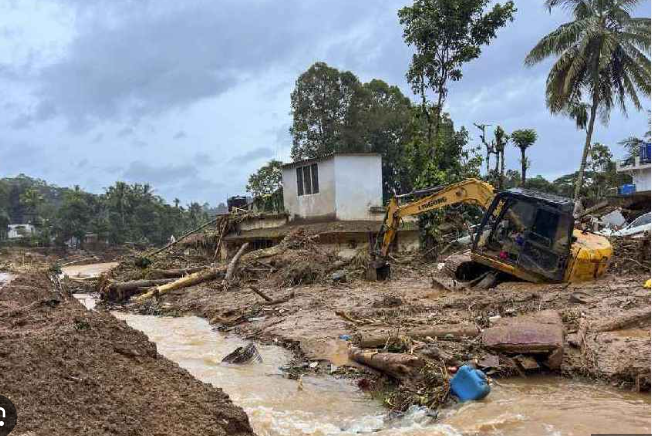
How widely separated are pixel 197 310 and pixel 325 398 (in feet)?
30.6

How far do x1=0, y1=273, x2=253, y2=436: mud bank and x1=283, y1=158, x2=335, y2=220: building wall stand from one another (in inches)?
774

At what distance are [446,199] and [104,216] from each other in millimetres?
63050

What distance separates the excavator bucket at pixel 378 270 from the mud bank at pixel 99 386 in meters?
11.5

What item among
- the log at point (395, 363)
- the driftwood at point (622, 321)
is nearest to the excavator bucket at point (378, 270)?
the driftwood at point (622, 321)

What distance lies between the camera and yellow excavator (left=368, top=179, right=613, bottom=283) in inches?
504

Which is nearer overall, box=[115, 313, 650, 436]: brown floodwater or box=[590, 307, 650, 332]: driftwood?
box=[115, 313, 650, 436]: brown floodwater

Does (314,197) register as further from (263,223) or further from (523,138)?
(523,138)

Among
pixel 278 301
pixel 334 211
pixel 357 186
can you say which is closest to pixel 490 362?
pixel 278 301

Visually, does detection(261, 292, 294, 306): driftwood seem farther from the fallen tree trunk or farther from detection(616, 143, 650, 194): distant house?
detection(616, 143, 650, 194): distant house

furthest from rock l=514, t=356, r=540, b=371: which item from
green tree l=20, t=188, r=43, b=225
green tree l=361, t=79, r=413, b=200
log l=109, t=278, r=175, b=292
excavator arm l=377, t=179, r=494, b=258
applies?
green tree l=20, t=188, r=43, b=225

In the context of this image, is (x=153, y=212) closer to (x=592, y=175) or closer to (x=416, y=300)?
(x=592, y=175)

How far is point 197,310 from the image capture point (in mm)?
16109

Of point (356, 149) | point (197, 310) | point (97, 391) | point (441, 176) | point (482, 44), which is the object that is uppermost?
point (482, 44)

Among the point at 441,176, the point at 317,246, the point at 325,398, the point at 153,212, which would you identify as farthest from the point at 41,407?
the point at 153,212
